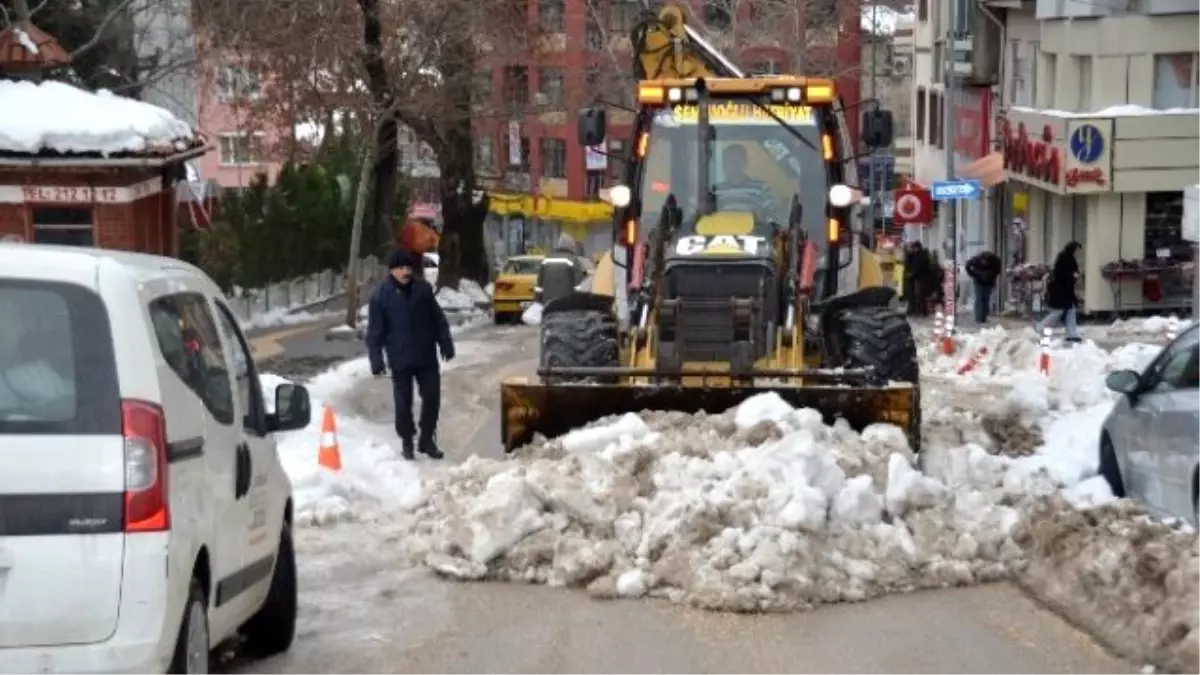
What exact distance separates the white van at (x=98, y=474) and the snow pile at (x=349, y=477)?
473cm

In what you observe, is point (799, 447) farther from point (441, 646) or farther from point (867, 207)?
point (867, 207)

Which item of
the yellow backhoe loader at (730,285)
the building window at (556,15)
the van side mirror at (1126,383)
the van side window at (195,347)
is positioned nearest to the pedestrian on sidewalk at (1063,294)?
the yellow backhoe loader at (730,285)

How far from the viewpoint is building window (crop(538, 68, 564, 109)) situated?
62388 millimetres

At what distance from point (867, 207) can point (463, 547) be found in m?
7.28

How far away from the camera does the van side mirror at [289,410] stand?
8.70 metres

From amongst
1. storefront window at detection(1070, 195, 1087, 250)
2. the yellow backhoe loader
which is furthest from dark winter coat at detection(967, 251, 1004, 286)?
the yellow backhoe loader

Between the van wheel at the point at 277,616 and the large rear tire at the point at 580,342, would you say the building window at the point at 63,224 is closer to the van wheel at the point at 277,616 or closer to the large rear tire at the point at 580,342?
the large rear tire at the point at 580,342

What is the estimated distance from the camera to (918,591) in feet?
34.1

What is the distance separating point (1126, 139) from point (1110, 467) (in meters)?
27.7

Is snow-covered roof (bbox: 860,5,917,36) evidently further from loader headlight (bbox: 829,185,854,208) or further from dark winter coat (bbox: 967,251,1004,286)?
loader headlight (bbox: 829,185,854,208)

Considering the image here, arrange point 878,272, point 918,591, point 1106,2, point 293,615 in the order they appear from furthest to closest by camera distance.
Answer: point 1106,2 → point 878,272 → point 918,591 → point 293,615

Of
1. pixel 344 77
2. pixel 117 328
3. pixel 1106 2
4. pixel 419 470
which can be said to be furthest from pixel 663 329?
pixel 1106 2

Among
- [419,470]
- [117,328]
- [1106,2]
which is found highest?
[1106,2]

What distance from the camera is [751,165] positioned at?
15055 mm
